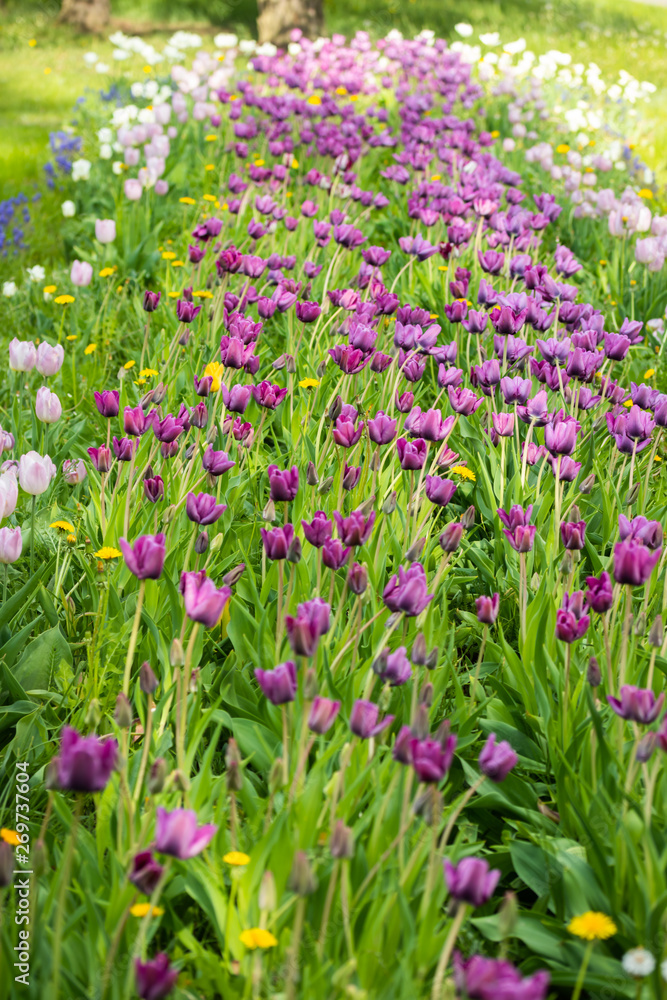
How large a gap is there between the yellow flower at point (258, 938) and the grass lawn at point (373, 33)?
6.09 m

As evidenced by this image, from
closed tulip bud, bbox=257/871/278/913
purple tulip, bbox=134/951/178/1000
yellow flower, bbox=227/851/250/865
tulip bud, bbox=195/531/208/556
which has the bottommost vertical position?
yellow flower, bbox=227/851/250/865

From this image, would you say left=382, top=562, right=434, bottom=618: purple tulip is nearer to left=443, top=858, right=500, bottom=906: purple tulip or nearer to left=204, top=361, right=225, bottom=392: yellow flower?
left=443, top=858, right=500, bottom=906: purple tulip

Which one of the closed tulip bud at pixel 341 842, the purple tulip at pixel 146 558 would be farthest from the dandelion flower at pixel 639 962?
the purple tulip at pixel 146 558

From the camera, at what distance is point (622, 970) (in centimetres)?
147

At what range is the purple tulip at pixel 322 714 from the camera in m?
1.44

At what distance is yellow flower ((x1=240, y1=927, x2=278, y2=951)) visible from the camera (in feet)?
4.42

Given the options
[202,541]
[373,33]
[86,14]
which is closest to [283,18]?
[373,33]

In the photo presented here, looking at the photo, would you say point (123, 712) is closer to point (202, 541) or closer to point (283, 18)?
point (202, 541)

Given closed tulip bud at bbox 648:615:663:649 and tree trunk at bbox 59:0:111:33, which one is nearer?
closed tulip bud at bbox 648:615:663:649

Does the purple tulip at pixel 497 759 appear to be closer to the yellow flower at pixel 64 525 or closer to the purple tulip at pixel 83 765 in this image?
the purple tulip at pixel 83 765

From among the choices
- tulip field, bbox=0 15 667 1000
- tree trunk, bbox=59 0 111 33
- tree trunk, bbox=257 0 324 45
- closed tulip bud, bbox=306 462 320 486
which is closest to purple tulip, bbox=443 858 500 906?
tulip field, bbox=0 15 667 1000

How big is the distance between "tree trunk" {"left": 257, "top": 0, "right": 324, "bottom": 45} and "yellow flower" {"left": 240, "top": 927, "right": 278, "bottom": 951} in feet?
42.6

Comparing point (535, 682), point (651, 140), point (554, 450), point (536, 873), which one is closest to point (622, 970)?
point (536, 873)

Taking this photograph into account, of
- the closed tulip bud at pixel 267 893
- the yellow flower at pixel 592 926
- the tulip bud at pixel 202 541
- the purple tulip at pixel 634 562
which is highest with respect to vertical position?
the purple tulip at pixel 634 562
